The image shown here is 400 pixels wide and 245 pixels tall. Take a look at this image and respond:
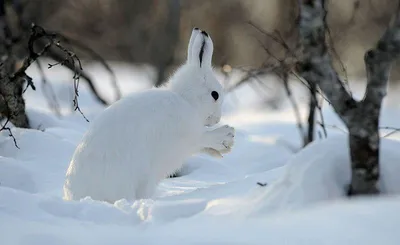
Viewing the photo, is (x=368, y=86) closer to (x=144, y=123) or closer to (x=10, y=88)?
(x=144, y=123)

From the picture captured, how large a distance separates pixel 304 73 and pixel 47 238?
1169 mm

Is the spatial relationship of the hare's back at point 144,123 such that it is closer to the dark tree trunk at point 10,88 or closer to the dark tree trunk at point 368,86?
the dark tree trunk at point 10,88

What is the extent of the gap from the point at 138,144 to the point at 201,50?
887 millimetres

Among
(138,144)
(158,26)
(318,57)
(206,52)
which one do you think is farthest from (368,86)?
(158,26)

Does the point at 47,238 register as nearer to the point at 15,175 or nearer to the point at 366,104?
the point at 366,104

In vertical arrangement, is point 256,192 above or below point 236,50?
below

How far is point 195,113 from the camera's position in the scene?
4.33 m

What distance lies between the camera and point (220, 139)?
4.43 metres

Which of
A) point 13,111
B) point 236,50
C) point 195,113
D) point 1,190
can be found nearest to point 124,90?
point 236,50

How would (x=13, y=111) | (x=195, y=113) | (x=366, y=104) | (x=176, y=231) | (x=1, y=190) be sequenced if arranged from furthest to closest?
(x=13, y=111) → (x=195, y=113) → (x=1, y=190) → (x=366, y=104) → (x=176, y=231)

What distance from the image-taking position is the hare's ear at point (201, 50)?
4.55m

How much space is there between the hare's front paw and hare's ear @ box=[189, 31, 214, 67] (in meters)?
0.43

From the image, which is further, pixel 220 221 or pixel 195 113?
pixel 195 113

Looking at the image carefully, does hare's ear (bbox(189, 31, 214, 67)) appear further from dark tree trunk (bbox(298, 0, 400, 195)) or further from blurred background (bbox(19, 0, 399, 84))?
blurred background (bbox(19, 0, 399, 84))
